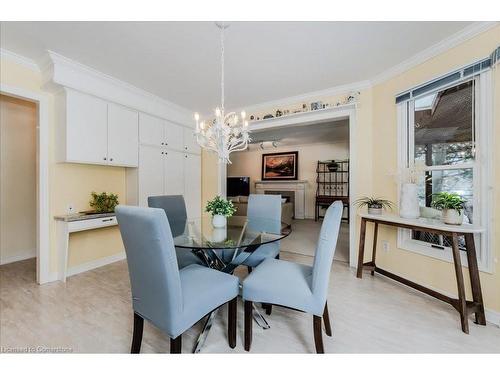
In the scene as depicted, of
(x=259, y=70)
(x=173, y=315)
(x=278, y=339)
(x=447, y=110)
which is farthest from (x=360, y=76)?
(x=173, y=315)

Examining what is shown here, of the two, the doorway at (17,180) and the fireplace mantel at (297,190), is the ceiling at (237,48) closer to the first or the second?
the doorway at (17,180)

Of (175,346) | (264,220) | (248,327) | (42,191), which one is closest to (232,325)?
(248,327)

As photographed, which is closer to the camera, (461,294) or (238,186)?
(461,294)

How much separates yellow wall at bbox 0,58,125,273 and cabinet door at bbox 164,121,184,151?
2.73 ft

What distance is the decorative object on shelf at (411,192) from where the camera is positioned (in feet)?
7.04

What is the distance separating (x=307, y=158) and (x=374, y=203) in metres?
4.75

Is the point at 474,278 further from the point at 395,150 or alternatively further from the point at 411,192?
the point at 395,150

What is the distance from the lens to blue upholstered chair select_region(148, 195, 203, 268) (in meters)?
2.01

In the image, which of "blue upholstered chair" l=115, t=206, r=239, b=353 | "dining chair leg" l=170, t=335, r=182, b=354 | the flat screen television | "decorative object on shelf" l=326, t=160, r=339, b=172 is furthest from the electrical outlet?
the flat screen television

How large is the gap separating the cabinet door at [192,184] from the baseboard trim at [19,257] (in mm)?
2308

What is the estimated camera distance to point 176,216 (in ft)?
8.31

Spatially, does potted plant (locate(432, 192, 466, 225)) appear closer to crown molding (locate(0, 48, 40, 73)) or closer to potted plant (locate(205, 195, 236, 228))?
potted plant (locate(205, 195, 236, 228))
